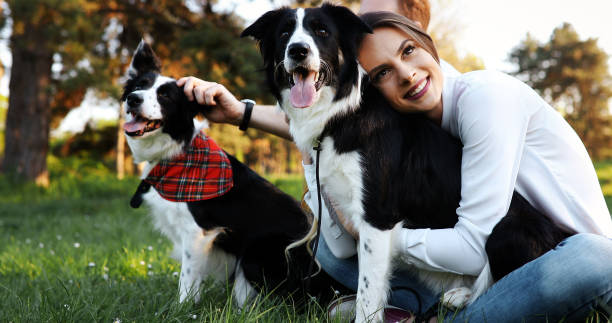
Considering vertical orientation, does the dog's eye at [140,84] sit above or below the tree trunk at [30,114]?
above

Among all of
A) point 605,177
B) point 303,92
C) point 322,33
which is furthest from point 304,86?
point 605,177

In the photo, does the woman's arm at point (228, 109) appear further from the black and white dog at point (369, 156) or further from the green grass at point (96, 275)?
the green grass at point (96, 275)

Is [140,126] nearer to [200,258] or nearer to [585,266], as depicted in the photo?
[200,258]

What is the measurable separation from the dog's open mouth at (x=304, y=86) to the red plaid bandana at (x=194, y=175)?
99 centimetres

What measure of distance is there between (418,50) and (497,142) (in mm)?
641

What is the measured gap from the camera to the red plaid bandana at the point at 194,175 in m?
2.96

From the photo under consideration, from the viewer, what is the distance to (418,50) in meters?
2.31

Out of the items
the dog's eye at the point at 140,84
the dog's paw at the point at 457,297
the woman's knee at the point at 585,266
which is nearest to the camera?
the woman's knee at the point at 585,266

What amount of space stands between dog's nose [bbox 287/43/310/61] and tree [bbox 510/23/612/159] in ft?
83.6

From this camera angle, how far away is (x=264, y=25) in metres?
2.50

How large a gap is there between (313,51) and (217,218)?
136 cm

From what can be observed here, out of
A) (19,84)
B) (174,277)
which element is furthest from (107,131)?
(174,277)

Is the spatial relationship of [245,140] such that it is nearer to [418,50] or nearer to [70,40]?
[70,40]

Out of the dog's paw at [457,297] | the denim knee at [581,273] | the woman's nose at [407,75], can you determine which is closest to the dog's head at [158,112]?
the woman's nose at [407,75]
